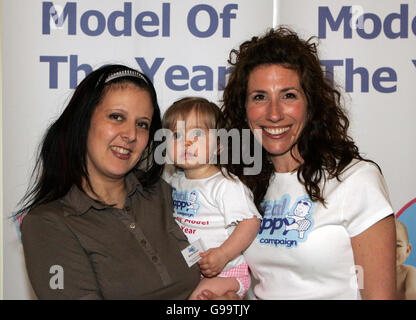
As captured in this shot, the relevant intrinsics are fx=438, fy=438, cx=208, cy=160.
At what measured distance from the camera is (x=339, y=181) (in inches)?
74.6

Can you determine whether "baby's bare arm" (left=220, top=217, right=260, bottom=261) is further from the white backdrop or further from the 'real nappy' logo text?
the white backdrop

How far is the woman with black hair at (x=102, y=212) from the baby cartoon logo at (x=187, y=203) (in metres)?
0.14

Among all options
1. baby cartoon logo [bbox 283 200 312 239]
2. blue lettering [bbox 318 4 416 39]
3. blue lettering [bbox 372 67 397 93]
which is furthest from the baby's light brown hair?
blue lettering [bbox 372 67 397 93]

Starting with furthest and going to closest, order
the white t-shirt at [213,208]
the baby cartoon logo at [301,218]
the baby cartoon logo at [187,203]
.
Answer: the baby cartoon logo at [187,203] < the white t-shirt at [213,208] < the baby cartoon logo at [301,218]

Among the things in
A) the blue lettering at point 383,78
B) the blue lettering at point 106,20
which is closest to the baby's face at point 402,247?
the blue lettering at point 383,78

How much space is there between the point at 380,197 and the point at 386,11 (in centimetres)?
161

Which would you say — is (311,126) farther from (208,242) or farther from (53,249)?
(53,249)

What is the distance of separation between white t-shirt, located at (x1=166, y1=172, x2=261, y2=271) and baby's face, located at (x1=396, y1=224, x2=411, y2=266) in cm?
125

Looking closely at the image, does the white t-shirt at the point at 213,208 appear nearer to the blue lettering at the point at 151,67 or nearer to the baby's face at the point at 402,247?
the blue lettering at the point at 151,67

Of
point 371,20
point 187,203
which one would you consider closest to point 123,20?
point 187,203

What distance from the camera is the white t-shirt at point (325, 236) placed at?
182 centimetres

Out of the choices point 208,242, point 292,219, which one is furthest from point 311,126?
point 208,242

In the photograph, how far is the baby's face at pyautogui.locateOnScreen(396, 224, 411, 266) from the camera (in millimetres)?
2893
